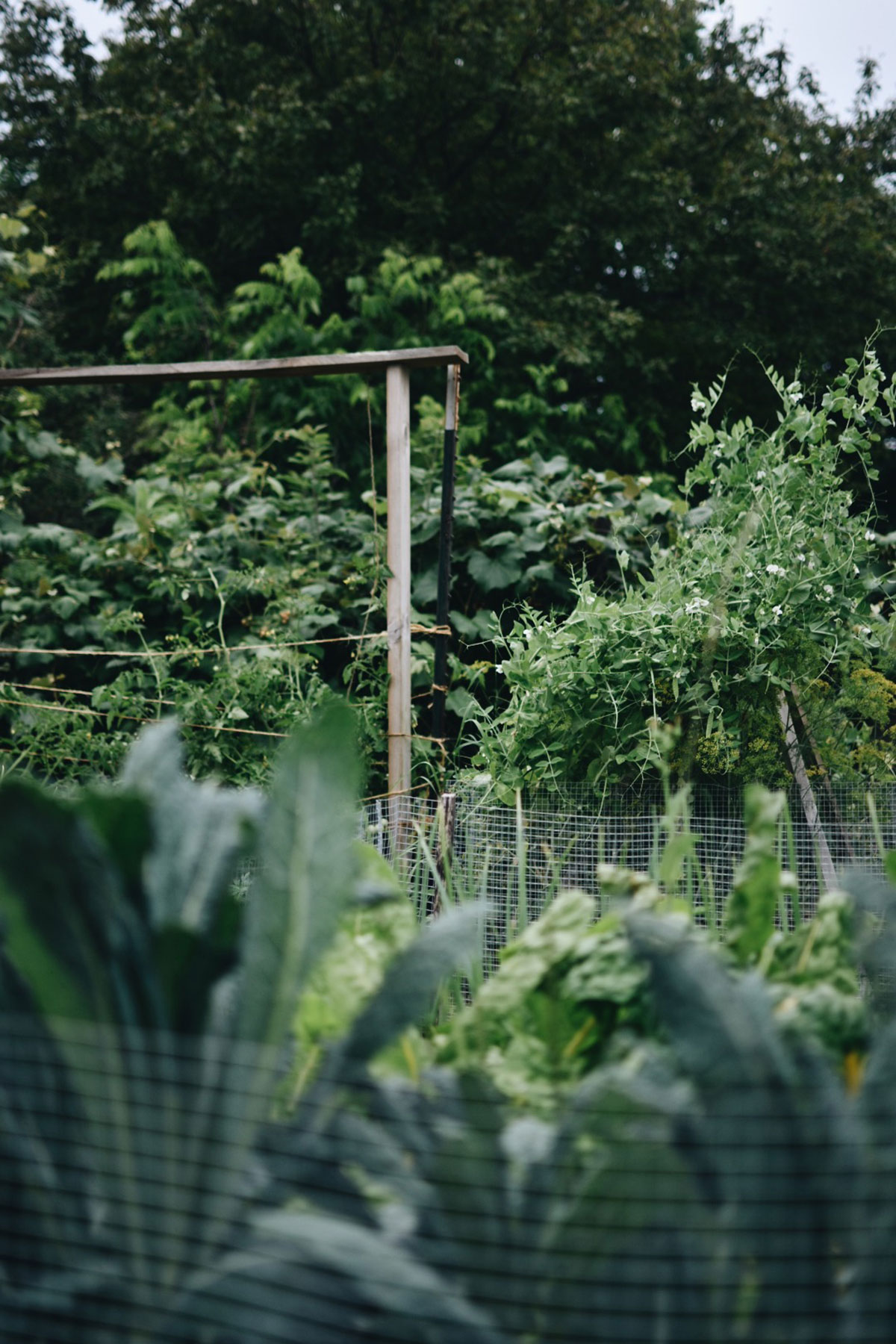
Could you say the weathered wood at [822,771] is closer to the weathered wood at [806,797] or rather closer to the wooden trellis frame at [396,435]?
the weathered wood at [806,797]

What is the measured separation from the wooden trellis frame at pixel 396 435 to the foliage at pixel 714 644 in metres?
0.77

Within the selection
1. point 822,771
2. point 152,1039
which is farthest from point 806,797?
point 152,1039

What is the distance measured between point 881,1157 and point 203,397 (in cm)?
736

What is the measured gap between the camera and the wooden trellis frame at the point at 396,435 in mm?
2967

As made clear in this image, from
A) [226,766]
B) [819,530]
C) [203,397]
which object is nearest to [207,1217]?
[819,530]

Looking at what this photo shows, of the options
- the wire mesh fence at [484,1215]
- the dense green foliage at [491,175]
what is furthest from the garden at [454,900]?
the dense green foliage at [491,175]

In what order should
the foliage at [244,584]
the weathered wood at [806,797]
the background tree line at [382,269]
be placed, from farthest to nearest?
the background tree line at [382,269] → the foliage at [244,584] → the weathered wood at [806,797]

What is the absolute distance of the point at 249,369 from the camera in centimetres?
322

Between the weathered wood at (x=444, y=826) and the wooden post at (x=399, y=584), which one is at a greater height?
the wooden post at (x=399, y=584)

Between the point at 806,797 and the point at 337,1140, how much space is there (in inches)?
62.5

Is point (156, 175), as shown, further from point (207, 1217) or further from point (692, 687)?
point (207, 1217)

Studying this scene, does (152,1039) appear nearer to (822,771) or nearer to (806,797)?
(806,797)

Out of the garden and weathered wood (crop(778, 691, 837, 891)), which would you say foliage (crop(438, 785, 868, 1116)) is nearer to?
the garden

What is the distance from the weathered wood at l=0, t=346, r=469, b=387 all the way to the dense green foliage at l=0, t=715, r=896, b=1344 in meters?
2.63
